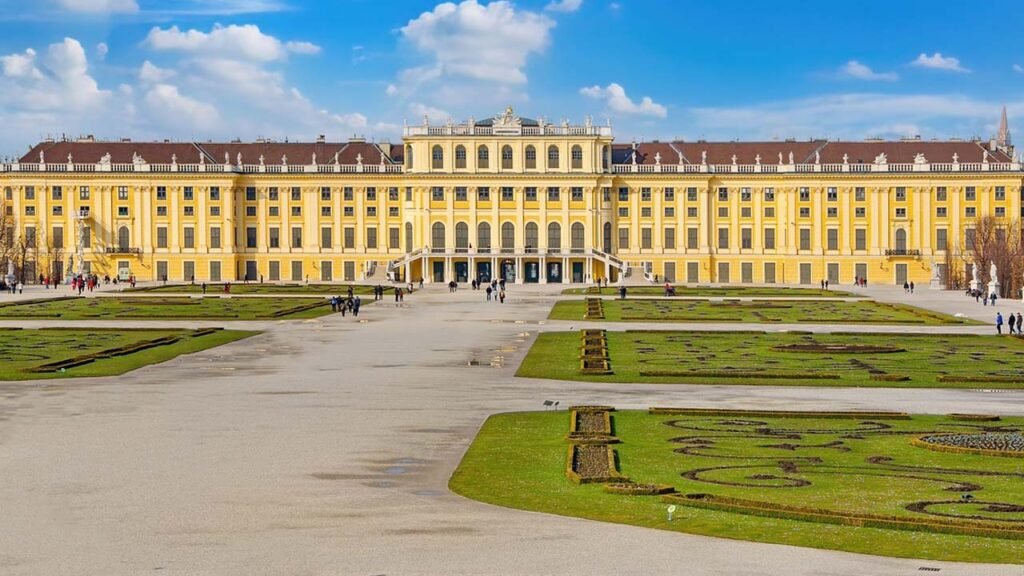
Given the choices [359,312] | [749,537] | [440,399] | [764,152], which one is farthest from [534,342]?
[764,152]

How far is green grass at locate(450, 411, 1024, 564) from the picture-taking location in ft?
57.3

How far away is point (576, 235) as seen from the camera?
13088 centimetres

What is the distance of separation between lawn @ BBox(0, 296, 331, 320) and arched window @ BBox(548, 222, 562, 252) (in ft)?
145

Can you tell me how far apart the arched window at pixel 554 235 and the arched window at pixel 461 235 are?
7.56 m

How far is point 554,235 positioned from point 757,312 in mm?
59182

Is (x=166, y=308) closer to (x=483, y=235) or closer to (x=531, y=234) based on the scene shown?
(x=483, y=235)

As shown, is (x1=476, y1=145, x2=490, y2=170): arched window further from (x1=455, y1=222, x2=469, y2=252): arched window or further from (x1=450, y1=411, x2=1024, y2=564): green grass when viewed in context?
(x1=450, y1=411, x2=1024, y2=564): green grass

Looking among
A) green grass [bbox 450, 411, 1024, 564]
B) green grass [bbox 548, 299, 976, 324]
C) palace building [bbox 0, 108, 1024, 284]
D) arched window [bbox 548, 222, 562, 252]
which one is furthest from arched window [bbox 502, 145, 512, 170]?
green grass [bbox 450, 411, 1024, 564]

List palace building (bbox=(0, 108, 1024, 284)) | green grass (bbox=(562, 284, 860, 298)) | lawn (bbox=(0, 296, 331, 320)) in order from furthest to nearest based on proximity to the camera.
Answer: palace building (bbox=(0, 108, 1024, 284)) → green grass (bbox=(562, 284, 860, 298)) → lawn (bbox=(0, 296, 331, 320))

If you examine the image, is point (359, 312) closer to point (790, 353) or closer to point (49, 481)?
point (790, 353)

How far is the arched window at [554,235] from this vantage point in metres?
131

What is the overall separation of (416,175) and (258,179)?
591 inches

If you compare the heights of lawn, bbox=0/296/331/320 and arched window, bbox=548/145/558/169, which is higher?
arched window, bbox=548/145/558/169

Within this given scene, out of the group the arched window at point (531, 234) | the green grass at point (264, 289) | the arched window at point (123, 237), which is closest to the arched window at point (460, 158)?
the arched window at point (531, 234)
